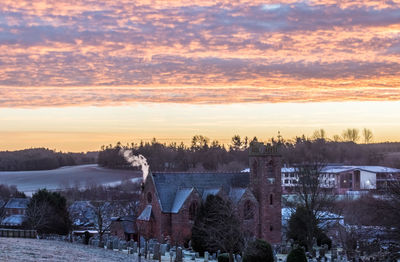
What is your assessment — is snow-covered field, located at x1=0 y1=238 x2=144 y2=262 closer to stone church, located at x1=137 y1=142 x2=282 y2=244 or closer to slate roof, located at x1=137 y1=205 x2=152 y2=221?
stone church, located at x1=137 y1=142 x2=282 y2=244

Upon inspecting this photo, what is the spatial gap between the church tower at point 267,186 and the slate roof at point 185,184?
1.51 metres

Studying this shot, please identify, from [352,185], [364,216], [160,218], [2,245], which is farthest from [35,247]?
[352,185]

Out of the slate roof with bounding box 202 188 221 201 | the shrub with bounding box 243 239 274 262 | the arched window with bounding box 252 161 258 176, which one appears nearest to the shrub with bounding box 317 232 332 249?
the arched window with bounding box 252 161 258 176

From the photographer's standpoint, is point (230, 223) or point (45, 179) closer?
point (230, 223)

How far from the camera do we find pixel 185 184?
59750 millimetres

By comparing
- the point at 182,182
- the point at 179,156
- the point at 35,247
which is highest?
A: the point at 179,156

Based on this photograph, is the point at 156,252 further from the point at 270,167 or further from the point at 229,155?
the point at 229,155

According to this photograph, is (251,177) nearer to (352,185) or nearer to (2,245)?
(2,245)

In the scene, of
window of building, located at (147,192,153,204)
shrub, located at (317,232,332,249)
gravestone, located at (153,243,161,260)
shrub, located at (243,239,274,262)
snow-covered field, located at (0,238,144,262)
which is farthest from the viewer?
window of building, located at (147,192,153,204)

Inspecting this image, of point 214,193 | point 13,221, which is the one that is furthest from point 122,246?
point 13,221

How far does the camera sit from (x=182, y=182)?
196 feet

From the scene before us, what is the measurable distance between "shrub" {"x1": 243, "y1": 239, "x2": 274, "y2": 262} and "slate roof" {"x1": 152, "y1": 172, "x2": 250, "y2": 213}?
52.4 ft

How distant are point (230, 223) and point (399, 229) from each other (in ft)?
57.2

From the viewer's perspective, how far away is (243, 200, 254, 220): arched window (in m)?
58.2
